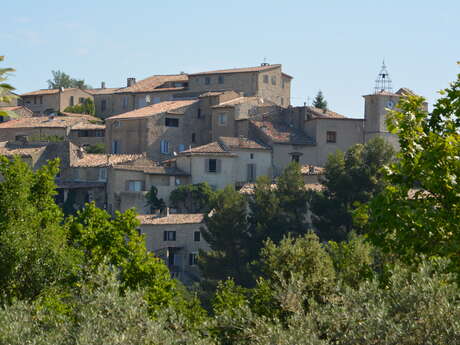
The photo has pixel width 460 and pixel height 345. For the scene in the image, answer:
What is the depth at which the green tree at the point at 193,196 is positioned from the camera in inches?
2721

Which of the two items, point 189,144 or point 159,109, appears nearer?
point 189,144

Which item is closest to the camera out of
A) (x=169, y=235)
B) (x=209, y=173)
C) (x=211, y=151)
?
(x=169, y=235)

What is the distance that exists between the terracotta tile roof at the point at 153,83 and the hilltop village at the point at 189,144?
466cm

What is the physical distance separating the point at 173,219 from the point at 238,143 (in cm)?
835

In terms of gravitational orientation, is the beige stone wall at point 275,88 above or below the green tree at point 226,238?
above

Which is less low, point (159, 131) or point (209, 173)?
point (159, 131)

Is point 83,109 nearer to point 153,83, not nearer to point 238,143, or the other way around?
point 153,83

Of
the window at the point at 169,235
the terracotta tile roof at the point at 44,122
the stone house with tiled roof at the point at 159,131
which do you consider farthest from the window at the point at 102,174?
the terracotta tile roof at the point at 44,122

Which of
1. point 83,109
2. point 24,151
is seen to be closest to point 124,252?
point 24,151

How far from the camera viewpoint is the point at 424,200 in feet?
58.3

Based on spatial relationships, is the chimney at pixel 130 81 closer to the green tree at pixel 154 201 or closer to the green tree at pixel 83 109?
the green tree at pixel 83 109

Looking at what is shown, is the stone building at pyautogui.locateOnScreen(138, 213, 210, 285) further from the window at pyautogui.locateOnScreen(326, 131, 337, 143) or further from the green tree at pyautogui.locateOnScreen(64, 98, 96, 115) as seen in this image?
the green tree at pyautogui.locateOnScreen(64, 98, 96, 115)

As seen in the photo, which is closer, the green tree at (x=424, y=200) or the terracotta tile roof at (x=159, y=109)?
the green tree at (x=424, y=200)

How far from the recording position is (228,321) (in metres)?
18.9
